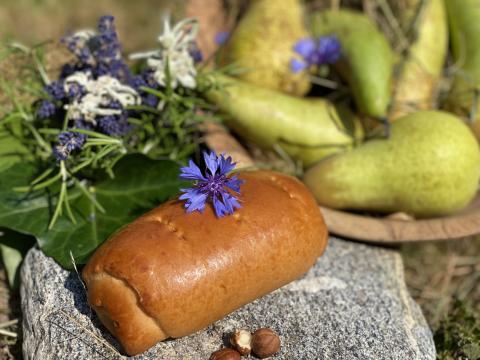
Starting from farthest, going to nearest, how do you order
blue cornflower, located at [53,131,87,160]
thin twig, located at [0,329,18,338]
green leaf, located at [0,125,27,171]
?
green leaf, located at [0,125,27,171]
thin twig, located at [0,329,18,338]
blue cornflower, located at [53,131,87,160]

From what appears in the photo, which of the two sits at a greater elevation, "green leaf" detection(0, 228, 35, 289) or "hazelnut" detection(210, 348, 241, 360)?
"hazelnut" detection(210, 348, 241, 360)

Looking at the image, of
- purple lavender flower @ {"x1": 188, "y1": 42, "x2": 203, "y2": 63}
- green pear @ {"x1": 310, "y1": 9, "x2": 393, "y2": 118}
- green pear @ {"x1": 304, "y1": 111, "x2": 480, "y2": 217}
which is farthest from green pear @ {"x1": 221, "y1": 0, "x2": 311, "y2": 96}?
green pear @ {"x1": 304, "y1": 111, "x2": 480, "y2": 217}

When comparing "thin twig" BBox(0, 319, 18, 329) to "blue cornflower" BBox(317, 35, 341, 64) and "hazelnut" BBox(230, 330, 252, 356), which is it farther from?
"blue cornflower" BBox(317, 35, 341, 64)

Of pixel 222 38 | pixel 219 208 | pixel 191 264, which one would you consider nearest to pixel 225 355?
pixel 191 264

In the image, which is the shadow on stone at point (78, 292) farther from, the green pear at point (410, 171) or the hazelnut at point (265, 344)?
the green pear at point (410, 171)

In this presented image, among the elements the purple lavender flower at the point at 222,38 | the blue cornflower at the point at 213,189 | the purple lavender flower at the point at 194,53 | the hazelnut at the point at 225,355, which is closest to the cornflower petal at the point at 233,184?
the blue cornflower at the point at 213,189

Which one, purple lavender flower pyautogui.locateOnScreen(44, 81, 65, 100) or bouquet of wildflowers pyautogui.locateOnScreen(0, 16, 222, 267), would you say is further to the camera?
purple lavender flower pyautogui.locateOnScreen(44, 81, 65, 100)

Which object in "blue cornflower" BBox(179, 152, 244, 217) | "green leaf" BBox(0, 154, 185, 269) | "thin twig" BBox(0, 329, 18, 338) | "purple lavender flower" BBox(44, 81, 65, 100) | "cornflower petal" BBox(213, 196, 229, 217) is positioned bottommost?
"thin twig" BBox(0, 329, 18, 338)

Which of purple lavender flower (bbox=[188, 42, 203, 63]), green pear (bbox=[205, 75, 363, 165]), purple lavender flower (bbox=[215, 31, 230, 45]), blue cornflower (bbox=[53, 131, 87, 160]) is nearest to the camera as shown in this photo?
blue cornflower (bbox=[53, 131, 87, 160])
